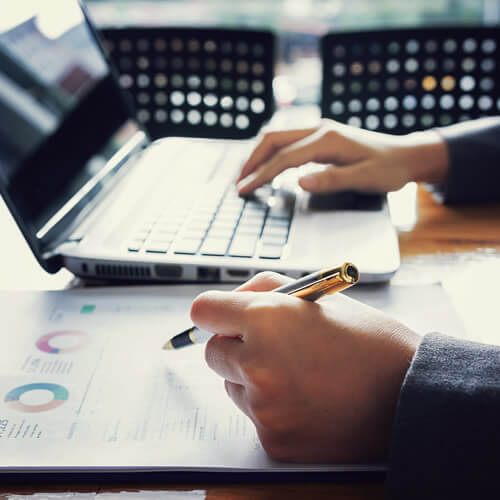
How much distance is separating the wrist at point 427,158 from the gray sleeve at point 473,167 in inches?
0.4

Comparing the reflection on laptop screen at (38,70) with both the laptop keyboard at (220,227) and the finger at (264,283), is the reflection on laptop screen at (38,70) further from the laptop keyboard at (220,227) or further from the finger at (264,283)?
the finger at (264,283)

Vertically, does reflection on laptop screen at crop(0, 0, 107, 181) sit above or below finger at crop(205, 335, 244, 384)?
above

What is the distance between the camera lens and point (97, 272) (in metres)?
0.61

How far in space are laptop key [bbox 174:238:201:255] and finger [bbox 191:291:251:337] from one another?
0.19 m

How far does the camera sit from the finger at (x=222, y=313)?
0.40 metres

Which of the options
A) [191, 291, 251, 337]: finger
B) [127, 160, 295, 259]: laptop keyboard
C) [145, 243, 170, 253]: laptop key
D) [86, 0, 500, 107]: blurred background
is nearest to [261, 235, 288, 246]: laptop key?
[127, 160, 295, 259]: laptop keyboard

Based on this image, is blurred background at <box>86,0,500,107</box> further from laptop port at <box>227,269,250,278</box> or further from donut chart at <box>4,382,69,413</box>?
donut chart at <box>4,382,69,413</box>

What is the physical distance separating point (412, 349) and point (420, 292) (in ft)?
0.62

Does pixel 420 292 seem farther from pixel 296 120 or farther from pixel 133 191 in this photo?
pixel 296 120

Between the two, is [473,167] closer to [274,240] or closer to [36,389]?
[274,240]

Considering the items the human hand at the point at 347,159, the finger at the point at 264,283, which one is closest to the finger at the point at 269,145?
the human hand at the point at 347,159

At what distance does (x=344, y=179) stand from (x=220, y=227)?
0.19 m

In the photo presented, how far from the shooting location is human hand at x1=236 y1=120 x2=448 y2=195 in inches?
29.1

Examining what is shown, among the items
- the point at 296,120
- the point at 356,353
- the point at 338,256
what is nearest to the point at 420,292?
the point at 338,256
